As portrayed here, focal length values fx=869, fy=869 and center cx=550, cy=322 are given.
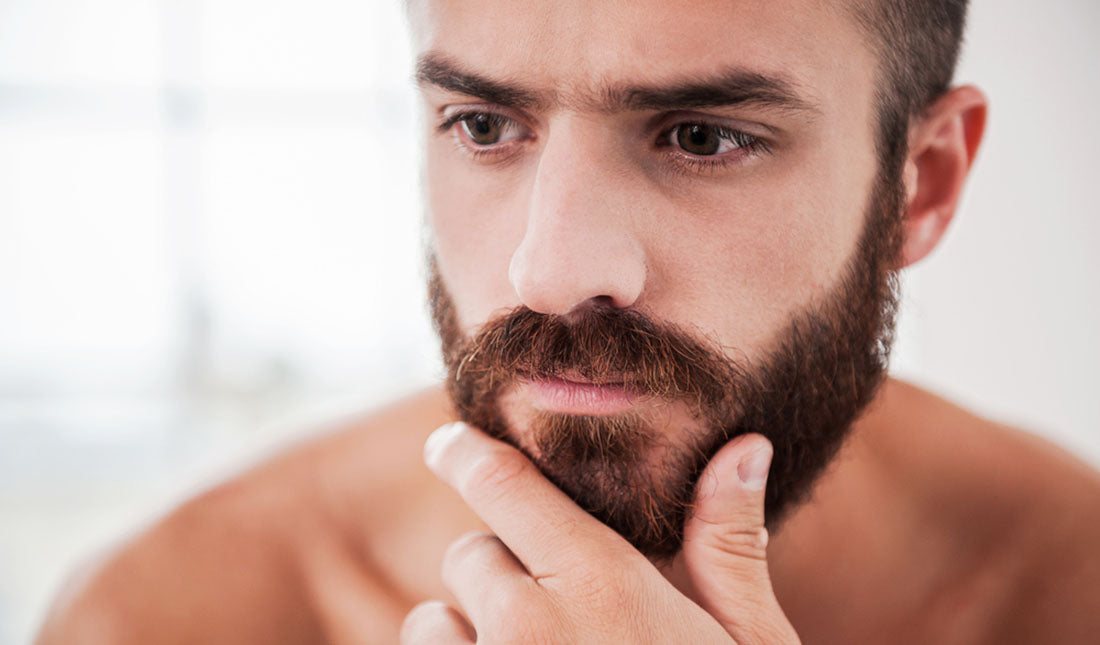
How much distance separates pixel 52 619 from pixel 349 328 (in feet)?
12.3

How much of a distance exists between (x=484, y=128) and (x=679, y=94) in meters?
0.28

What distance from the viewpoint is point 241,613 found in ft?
4.76

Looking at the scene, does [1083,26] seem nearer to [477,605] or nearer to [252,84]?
[477,605]

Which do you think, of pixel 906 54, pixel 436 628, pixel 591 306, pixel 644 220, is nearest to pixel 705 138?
pixel 644 220

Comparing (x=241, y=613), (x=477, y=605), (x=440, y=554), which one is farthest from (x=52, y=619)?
(x=477, y=605)

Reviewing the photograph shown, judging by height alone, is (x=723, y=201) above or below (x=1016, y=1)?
below

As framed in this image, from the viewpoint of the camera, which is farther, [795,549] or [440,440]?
[795,549]

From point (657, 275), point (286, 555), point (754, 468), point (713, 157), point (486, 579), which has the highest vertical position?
point (713, 157)

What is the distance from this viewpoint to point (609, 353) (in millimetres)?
934

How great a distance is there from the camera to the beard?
95 cm

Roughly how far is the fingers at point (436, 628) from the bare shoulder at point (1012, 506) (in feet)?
3.00

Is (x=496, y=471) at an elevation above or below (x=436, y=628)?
above

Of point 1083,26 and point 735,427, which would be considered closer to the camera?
point 735,427

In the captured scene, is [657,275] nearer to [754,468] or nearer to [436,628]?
[754,468]
